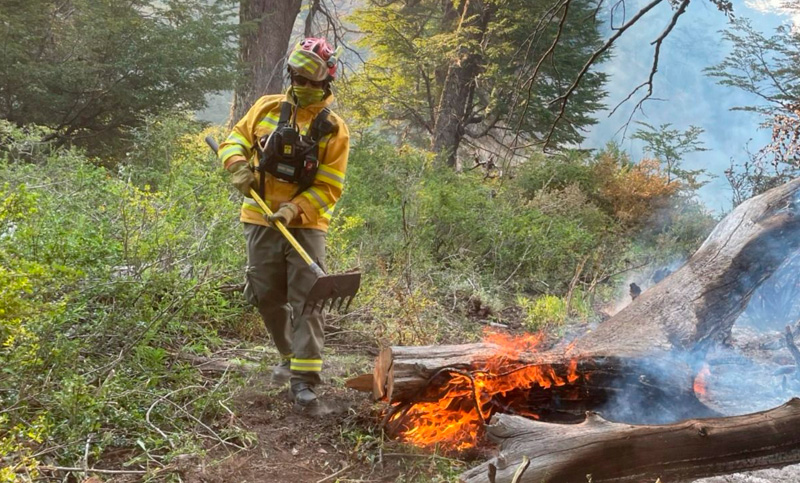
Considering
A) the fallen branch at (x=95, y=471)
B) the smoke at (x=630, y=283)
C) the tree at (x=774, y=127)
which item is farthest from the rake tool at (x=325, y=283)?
the tree at (x=774, y=127)

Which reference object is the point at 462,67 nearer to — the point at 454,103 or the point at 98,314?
the point at 454,103

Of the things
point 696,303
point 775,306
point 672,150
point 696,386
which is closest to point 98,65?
point 696,303

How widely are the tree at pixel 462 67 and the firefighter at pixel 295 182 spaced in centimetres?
854

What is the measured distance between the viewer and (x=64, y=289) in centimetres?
338

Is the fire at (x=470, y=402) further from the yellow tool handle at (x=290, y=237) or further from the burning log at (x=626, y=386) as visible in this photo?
the yellow tool handle at (x=290, y=237)

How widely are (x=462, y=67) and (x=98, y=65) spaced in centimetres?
817

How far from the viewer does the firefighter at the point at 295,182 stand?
347 centimetres

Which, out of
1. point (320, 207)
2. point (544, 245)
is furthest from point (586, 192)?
point (320, 207)

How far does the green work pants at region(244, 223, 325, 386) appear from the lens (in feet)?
11.6

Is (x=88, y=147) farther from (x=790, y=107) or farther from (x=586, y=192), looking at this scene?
(x=586, y=192)

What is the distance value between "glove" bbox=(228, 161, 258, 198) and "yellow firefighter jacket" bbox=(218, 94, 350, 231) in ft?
0.15

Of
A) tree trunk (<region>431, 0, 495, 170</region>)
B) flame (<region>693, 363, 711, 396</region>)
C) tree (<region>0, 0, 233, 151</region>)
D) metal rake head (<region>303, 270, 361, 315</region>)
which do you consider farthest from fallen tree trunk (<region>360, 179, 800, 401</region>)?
tree trunk (<region>431, 0, 495, 170</region>)

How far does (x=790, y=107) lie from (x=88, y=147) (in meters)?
8.62

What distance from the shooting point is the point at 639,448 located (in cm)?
267
